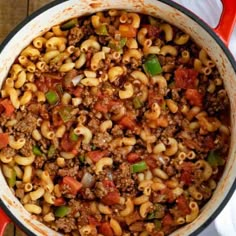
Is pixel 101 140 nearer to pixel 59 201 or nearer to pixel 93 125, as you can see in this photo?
pixel 93 125

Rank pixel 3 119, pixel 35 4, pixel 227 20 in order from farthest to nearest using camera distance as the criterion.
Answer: pixel 35 4 → pixel 3 119 → pixel 227 20

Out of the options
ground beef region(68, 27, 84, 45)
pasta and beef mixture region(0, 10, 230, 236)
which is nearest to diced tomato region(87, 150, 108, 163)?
pasta and beef mixture region(0, 10, 230, 236)

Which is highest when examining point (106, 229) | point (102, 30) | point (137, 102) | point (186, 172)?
point (102, 30)

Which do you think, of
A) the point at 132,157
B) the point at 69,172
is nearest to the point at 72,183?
the point at 69,172

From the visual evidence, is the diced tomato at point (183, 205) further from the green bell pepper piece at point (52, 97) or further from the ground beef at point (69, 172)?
the green bell pepper piece at point (52, 97)

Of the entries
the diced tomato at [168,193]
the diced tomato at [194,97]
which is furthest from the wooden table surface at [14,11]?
the diced tomato at [168,193]

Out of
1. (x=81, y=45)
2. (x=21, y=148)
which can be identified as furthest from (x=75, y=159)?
(x=81, y=45)

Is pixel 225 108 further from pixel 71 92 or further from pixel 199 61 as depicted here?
pixel 71 92
